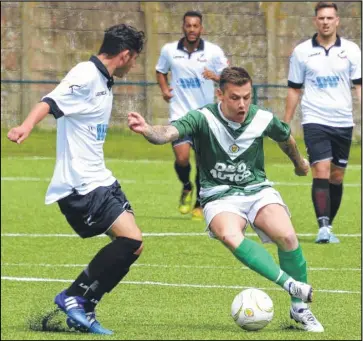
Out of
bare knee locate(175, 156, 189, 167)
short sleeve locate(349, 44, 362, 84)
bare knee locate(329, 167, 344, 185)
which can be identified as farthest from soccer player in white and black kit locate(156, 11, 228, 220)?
short sleeve locate(349, 44, 362, 84)

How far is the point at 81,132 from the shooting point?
9.14 m

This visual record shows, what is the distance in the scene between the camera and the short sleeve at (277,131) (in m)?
9.42

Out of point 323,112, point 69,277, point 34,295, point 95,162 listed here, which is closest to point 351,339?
point 95,162

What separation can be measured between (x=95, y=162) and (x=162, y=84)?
295 inches

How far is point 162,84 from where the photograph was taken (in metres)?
16.6

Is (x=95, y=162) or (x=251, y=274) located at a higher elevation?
(x=95, y=162)

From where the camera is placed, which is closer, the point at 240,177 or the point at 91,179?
the point at 91,179

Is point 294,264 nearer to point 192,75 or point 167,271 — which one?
point 167,271

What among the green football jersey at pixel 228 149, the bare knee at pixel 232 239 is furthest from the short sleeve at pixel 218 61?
the bare knee at pixel 232 239

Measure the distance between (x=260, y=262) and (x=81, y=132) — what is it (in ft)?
4.95

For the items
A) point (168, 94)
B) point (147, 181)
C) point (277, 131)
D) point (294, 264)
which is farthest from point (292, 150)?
point (147, 181)

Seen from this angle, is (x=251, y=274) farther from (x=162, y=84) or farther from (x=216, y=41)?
(x=216, y=41)

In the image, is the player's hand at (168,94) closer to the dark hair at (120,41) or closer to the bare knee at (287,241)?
the dark hair at (120,41)

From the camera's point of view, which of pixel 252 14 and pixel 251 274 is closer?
pixel 251 274
